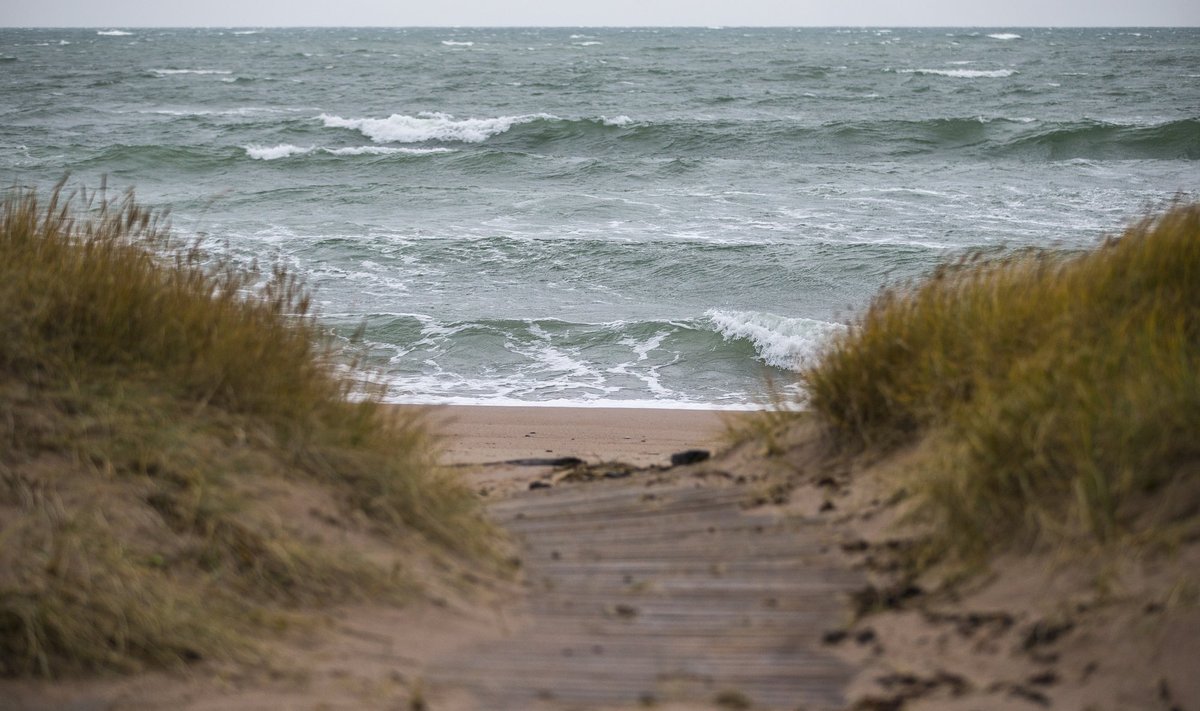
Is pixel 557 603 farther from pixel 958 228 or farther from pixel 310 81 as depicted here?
pixel 310 81

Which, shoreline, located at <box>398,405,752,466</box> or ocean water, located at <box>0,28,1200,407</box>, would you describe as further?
ocean water, located at <box>0,28,1200,407</box>

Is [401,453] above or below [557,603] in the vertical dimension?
above

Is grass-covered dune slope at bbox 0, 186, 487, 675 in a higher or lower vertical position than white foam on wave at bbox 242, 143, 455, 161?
lower

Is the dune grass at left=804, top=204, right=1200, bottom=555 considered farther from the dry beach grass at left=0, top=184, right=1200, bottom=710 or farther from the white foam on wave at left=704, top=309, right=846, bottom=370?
the white foam on wave at left=704, top=309, right=846, bottom=370

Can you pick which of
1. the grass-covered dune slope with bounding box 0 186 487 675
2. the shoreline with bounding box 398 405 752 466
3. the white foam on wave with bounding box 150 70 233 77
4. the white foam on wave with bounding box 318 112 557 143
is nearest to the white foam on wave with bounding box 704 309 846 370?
the shoreline with bounding box 398 405 752 466

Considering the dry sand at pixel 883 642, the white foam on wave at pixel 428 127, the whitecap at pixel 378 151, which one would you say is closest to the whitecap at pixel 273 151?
the whitecap at pixel 378 151

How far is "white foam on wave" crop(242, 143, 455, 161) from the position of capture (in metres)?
26.3

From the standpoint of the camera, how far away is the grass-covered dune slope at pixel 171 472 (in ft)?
10.8

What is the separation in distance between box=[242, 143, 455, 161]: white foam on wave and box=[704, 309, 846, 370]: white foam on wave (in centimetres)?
1575

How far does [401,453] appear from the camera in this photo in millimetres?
4477

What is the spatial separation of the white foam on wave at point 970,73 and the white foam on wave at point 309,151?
82.8 ft

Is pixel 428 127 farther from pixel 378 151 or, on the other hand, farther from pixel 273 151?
pixel 273 151

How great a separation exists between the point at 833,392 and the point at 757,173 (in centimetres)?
1932

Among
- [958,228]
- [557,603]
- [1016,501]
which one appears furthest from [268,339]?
[958,228]
